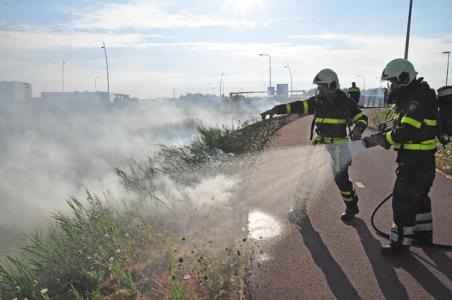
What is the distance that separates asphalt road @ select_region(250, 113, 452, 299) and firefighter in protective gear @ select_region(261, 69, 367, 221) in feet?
1.74

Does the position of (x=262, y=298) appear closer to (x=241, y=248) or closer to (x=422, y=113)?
(x=241, y=248)

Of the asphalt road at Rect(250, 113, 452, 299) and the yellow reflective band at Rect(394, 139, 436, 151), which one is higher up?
the yellow reflective band at Rect(394, 139, 436, 151)

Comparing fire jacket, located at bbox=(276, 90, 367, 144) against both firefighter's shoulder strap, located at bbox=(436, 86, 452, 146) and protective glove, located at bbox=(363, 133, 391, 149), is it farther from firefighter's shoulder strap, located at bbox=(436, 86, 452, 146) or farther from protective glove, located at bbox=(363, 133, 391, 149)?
firefighter's shoulder strap, located at bbox=(436, 86, 452, 146)

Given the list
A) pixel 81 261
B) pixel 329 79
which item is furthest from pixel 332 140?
pixel 81 261

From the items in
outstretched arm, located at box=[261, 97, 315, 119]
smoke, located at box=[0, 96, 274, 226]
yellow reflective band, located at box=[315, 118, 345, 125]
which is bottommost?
smoke, located at box=[0, 96, 274, 226]

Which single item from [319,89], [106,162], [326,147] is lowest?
[106,162]

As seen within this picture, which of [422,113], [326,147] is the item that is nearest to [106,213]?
[326,147]

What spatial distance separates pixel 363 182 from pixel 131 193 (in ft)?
14.8

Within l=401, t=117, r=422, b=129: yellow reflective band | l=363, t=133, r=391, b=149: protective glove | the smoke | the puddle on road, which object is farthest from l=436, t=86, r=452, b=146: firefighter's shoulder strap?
the smoke

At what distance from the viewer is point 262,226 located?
Result: 16.9 feet

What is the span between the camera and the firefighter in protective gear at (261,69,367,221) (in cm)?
507

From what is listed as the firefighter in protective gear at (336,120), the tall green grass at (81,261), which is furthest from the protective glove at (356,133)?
the tall green grass at (81,261)

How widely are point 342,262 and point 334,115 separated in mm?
1987

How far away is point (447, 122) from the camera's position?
13.0ft
